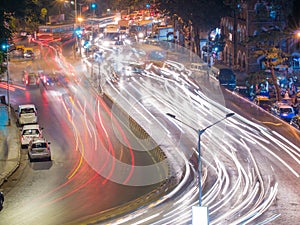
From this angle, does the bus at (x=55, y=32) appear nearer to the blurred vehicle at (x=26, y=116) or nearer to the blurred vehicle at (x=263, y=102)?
the blurred vehicle at (x=26, y=116)

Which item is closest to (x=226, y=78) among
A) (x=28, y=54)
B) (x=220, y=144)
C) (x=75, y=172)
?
(x=220, y=144)

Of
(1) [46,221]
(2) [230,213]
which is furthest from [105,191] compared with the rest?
(2) [230,213]

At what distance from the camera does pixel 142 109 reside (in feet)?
196

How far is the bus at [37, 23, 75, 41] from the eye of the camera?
115 m

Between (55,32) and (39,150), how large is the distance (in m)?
77.8

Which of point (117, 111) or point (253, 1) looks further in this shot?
point (253, 1)

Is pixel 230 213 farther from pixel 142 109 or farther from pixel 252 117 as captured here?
pixel 142 109

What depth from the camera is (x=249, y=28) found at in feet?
271

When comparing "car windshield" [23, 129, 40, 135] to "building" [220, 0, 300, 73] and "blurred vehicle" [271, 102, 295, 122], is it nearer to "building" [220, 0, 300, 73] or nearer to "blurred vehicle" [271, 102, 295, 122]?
"blurred vehicle" [271, 102, 295, 122]

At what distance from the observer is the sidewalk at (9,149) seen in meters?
42.3

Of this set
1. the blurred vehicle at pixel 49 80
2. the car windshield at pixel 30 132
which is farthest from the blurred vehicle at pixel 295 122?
the blurred vehicle at pixel 49 80

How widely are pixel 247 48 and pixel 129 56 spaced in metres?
18.5

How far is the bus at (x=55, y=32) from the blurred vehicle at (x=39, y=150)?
71619 millimetres

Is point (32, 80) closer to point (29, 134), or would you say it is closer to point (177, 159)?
point (29, 134)
